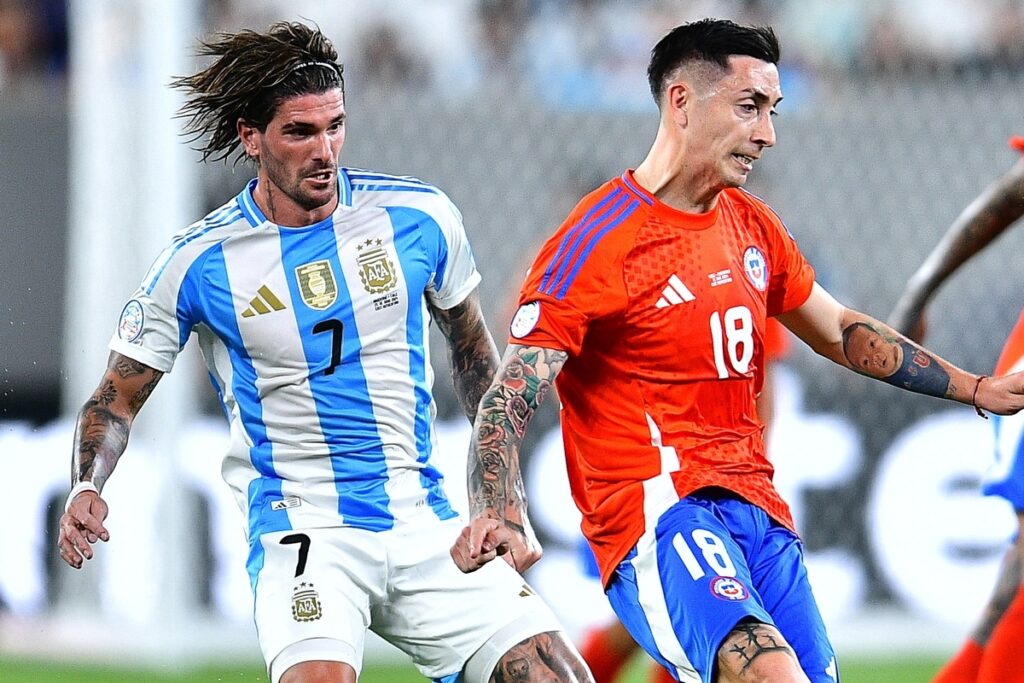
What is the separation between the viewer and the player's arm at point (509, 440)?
3.59 meters

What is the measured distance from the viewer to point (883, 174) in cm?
877

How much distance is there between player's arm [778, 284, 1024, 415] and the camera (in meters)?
4.05

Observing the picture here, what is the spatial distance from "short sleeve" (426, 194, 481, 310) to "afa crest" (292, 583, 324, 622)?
780 mm

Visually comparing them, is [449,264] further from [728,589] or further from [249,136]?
[728,589]

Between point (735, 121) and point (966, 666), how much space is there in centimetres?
181

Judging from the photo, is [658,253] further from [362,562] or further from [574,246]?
[362,562]

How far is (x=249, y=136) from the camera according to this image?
13.8ft

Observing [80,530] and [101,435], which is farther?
[101,435]

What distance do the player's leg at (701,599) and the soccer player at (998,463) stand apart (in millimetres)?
1257

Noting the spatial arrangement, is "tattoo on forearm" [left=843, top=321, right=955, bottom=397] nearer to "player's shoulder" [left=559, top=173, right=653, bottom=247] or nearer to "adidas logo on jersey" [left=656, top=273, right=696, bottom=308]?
"adidas logo on jersey" [left=656, top=273, right=696, bottom=308]

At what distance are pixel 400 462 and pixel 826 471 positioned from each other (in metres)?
4.09

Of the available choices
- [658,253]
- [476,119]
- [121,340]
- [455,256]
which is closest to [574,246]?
[658,253]

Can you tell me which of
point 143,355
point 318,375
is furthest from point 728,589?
point 143,355

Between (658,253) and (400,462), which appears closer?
(658,253)
